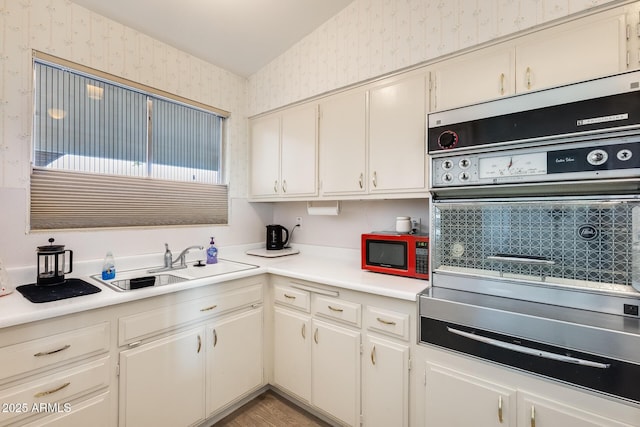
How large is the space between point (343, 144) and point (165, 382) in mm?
1896

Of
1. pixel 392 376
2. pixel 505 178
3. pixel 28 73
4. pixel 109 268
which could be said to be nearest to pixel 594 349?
pixel 505 178

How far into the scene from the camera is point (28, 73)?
1.69 m

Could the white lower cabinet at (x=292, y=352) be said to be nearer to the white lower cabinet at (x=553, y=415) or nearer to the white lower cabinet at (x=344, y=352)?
the white lower cabinet at (x=344, y=352)

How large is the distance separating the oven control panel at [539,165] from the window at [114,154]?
2016 millimetres

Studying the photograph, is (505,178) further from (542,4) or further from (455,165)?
(542,4)

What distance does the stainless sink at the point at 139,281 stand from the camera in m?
1.61

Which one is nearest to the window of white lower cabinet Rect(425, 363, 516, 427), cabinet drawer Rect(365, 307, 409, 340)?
cabinet drawer Rect(365, 307, 409, 340)

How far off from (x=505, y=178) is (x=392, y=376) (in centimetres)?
117

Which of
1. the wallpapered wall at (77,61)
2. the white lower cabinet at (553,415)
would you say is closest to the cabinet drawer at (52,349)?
the wallpapered wall at (77,61)

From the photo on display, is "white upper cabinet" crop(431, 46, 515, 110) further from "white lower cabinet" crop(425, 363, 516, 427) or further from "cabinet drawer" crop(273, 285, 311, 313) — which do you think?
"cabinet drawer" crop(273, 285, 311, 313)

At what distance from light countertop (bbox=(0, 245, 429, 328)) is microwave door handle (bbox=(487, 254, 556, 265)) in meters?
0.40

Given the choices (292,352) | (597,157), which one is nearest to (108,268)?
(292,352)

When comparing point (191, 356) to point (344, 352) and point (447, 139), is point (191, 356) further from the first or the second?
point (447, 139)

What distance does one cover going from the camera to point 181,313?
1714 mm
